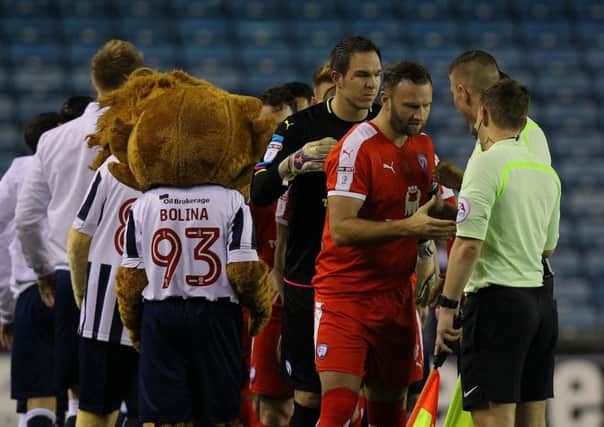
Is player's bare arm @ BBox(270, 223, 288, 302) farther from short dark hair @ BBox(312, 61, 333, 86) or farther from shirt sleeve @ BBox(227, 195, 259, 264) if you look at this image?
shirt sleeve @ BBox(227, 195, 259, 264)

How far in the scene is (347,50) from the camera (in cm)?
554

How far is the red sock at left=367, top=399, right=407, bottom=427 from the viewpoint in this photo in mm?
5406

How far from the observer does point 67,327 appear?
6152 millimetres

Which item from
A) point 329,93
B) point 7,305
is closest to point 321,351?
point 329,93

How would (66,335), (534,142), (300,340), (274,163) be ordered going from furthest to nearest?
(66,335)
(300,340)
(274,163)
(534,142)

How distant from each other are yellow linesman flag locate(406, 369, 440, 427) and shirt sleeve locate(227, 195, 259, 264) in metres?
0.91

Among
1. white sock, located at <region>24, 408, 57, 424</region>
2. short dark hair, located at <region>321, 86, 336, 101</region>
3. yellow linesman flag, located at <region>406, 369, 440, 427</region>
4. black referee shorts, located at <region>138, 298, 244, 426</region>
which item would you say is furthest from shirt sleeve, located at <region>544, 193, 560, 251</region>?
white sock, located at <region>24, 408, 57, 424</region>

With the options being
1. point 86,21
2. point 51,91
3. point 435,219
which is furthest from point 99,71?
point 86,21

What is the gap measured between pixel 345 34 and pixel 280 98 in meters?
7.80

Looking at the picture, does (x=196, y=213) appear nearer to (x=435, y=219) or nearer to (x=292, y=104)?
(x=435, y=219)

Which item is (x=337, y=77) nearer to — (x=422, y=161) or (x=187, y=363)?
(x=422, y=161)

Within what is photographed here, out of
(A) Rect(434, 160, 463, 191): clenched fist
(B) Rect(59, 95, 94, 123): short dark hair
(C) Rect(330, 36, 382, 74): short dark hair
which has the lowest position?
(A) Rect(434, 160, 463, 191): clenched fist

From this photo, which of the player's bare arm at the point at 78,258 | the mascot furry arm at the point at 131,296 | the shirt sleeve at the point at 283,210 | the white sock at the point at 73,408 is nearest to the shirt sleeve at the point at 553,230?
the shirt sleeve at the point at 283,210

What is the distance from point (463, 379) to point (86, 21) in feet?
33.6
